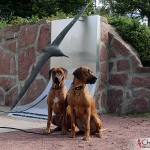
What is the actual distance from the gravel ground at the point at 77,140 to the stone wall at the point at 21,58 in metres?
2.70

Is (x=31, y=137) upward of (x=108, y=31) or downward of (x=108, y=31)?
downward

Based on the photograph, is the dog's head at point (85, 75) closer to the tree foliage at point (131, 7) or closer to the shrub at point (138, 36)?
the shrub at point (138, 36)

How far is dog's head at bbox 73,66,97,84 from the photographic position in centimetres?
411

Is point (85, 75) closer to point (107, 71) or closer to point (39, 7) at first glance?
point (107, 71)

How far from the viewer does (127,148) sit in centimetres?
381

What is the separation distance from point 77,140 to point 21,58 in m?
4.19

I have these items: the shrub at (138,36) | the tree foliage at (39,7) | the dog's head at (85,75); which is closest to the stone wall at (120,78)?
the shrub at (138,36)

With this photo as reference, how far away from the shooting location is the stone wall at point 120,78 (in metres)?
6.62

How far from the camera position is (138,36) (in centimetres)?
721

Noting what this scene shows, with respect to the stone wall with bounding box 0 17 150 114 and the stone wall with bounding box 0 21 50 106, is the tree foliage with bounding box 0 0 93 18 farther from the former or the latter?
the stone wall with bounding box 0 17 150 114

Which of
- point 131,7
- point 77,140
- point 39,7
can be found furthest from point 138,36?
point 131,7

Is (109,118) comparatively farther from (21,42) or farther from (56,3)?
(56,3)

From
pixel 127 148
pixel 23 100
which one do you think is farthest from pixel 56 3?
pixel 127 148

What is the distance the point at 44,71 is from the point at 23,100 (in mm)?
884
